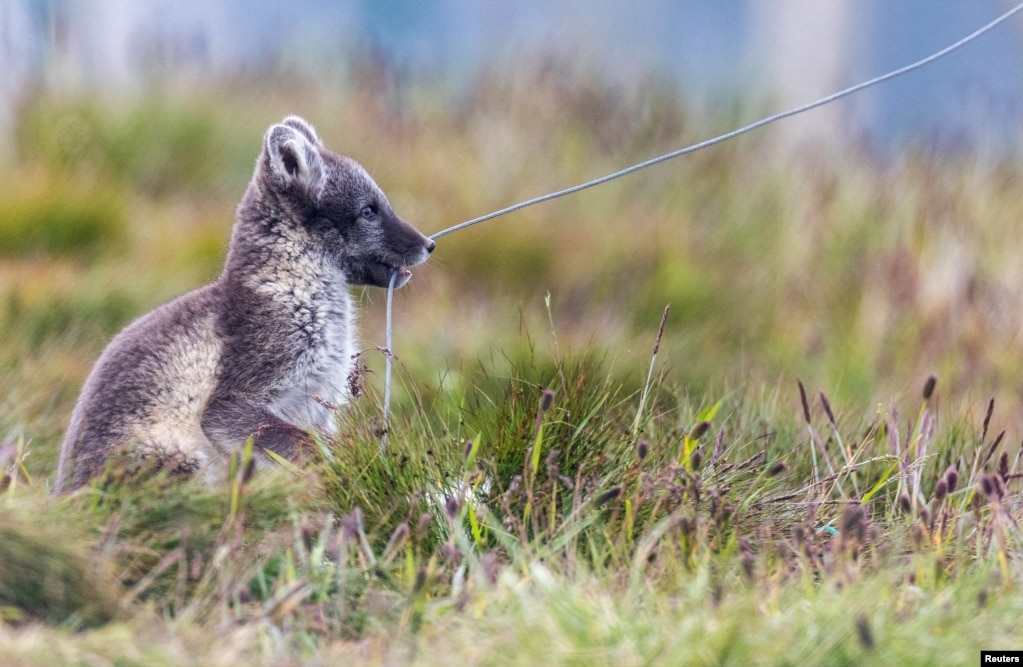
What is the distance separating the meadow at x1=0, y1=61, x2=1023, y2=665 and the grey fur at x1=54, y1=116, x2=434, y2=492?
256 mm

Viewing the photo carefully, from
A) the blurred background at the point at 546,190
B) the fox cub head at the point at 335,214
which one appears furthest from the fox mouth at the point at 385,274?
the blurred background at the point at 546,190

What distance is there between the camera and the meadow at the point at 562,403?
2924 millimetres

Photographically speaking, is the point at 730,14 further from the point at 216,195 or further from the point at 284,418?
the point at 284,418

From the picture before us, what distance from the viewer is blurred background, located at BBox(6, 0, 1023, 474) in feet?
21.3

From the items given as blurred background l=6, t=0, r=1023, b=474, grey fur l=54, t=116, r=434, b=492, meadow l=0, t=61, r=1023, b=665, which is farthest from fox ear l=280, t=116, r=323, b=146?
meadow l=0, t=61, r=1023, b=665

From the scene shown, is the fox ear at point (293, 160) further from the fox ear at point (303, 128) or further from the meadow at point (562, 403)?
the meadow at point (562, 403)

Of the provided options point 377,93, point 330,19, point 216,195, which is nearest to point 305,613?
point 216,195

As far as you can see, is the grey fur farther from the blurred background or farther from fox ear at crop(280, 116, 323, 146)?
the blurred background

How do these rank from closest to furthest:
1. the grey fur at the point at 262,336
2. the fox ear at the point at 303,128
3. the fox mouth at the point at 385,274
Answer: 1. the grey fur at the point at 262,336
2. the fox mouth at the point at 385,274
3. the fox ear at the point at 303,128

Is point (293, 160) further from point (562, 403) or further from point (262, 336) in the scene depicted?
point (562, 403)

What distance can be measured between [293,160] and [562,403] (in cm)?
141

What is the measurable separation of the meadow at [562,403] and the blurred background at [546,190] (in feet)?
0.11

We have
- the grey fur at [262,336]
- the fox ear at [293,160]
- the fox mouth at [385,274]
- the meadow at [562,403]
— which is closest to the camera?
the meadow at [562,403]

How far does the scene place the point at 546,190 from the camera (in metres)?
8.81
